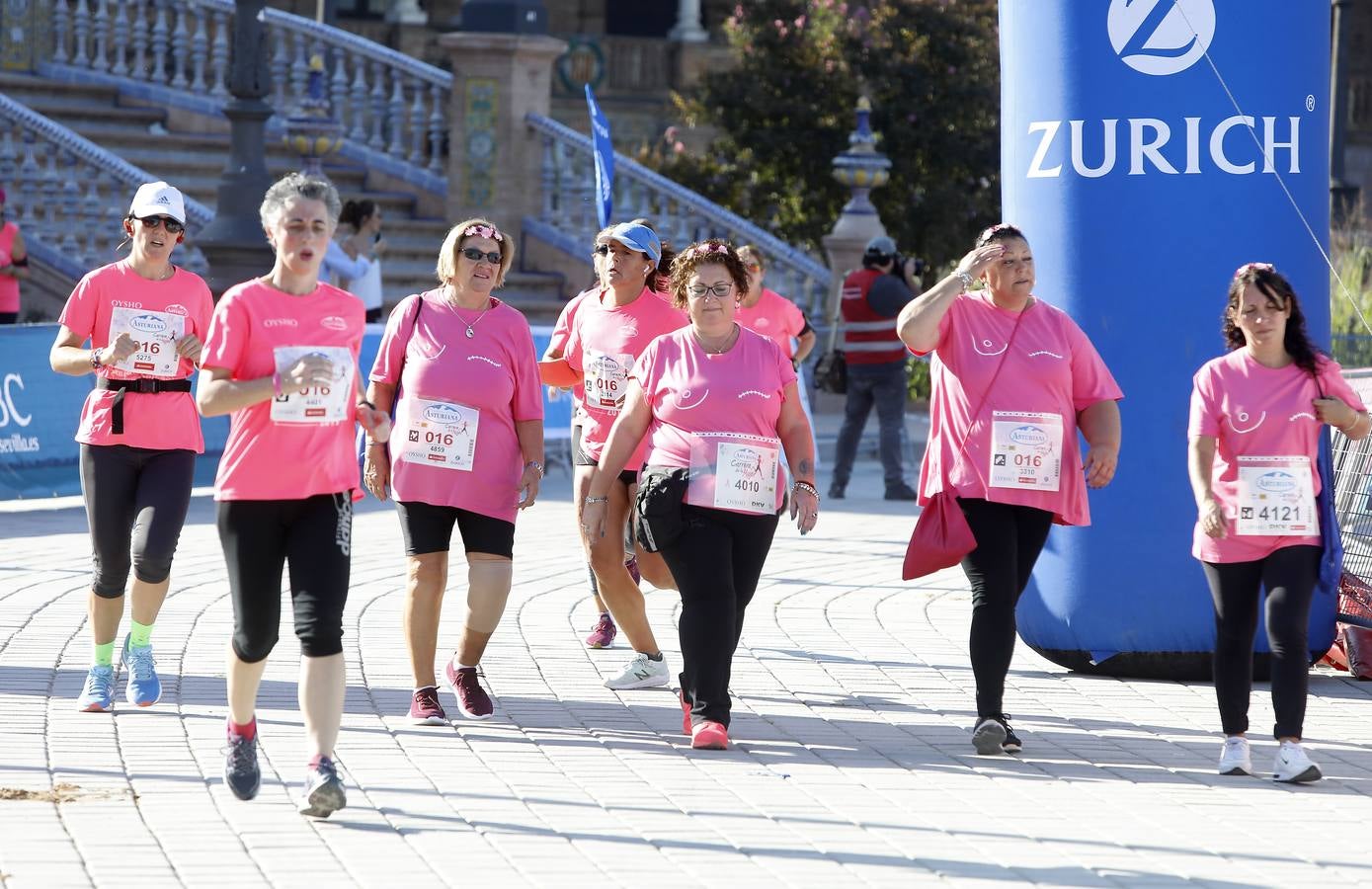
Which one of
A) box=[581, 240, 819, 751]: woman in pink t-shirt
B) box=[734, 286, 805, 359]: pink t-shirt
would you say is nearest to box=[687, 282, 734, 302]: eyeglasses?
box=[581, 240, 819, 751]: woman in pink t-shirt

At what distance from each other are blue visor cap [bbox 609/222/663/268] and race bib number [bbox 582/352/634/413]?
1.32ft

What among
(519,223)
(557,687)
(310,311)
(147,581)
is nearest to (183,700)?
(147,581)

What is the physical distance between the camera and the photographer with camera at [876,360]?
15.1m

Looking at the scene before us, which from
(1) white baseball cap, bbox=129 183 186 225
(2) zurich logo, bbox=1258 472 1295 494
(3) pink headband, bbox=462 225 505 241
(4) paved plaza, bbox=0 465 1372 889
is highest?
(1) white baseball cap, bbox=129 183 186 225

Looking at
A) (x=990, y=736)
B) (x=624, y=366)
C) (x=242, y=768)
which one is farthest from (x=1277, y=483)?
(x=242, y=768)

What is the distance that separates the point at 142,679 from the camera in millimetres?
7504

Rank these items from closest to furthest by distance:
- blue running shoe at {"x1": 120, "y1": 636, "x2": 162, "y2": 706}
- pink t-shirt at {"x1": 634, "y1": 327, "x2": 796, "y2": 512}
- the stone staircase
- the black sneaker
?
the black sneaker
pink t-shirt at {"x1": 634, "y1": 327, "x2": 796, "y2": 512}
blue running shoe at {"x1": 120, "y1": 636, "x2": 162, "y2": 706}
the stone staircase

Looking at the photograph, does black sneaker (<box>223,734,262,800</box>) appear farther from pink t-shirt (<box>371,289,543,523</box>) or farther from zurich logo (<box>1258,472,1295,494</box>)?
zurich logo (<box>1258,472,1295,494</box>)

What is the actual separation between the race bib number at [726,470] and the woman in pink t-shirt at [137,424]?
5.63 feet

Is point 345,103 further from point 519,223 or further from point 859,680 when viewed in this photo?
point 859,680

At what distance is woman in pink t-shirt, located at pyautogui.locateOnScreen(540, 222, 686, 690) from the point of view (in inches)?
320

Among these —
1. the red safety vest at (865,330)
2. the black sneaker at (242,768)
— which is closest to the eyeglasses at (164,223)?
the black sneaker at (242,768)

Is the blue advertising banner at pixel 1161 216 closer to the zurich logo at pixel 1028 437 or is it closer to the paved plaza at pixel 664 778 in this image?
the paved plaza at pixel 664 778

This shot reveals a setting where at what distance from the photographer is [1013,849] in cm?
584
